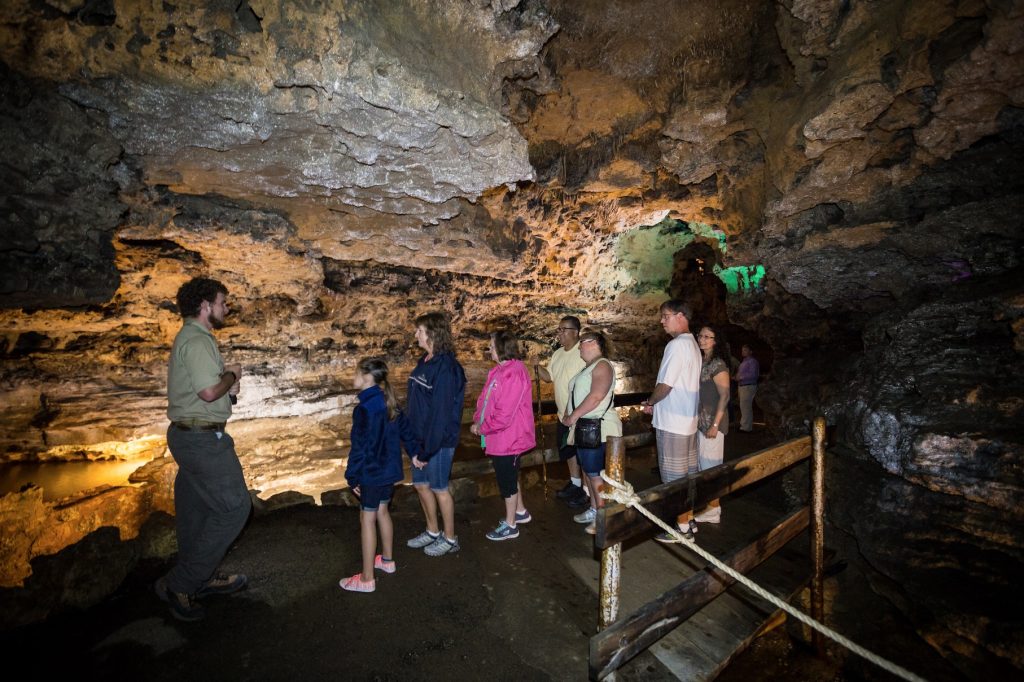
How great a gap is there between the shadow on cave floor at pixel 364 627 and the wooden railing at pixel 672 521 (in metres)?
0.57

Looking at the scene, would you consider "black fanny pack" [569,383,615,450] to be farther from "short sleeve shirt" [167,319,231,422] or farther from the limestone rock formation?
"short sleeve shirt" [167,319,231,422]

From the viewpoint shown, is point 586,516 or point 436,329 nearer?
point 436,329

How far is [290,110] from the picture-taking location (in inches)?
112

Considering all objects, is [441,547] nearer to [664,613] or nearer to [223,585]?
[223,585]

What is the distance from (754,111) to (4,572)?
8552 millimetres

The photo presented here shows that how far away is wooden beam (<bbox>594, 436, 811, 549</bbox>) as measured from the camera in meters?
2.28

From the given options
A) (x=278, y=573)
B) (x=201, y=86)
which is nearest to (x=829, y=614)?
(x=278, y=573)

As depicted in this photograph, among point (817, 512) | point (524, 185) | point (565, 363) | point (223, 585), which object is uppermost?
point (524, 185)

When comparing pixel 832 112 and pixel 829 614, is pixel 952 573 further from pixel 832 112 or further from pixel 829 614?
pixel 832 112

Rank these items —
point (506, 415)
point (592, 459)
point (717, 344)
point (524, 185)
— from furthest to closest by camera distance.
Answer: point (524, 185)
point (717, 344)
point (592, 459)
point (506, 415)

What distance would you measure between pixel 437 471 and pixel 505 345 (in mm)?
1292

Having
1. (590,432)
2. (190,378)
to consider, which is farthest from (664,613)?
(190,378)

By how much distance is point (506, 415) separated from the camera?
12.6 ft

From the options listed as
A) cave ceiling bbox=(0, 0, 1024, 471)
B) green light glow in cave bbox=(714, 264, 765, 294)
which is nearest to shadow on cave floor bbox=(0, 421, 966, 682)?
cave ceiling bbox=(0, 0, 1024, 471)
